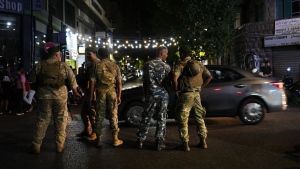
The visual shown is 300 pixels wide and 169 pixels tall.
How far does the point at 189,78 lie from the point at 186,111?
1.86 feet

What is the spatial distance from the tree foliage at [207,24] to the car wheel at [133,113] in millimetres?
13371

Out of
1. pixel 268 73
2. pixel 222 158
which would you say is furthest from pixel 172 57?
pixel 222 158

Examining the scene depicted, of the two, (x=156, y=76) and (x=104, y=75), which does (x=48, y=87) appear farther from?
(x=156, y=76)

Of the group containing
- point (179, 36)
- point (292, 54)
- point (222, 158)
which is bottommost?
point (222, 158)

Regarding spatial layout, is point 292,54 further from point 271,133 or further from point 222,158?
point 222,158

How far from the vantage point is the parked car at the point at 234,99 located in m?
9.34

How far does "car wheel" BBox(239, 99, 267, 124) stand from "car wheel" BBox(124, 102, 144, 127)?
8.35ft

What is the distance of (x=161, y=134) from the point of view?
6.46 m

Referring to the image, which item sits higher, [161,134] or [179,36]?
[179,36]

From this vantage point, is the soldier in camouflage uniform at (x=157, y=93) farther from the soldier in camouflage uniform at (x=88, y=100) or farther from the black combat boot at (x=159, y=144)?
the soldier in camouflage uniform at (x=88, y=100)

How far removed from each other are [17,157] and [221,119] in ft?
20.5

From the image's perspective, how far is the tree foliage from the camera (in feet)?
72.0

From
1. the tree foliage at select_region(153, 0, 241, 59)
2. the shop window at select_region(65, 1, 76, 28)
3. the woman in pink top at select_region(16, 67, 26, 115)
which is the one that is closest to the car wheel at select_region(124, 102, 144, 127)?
the woman in pink top at select_region(16, 67, 26, 115)

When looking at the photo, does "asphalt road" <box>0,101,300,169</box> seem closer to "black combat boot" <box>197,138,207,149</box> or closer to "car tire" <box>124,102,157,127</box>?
"black combat boot" <box>197,138,207,149</box>
